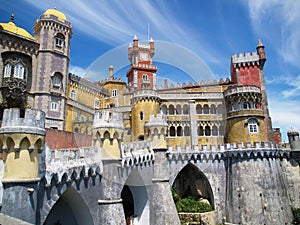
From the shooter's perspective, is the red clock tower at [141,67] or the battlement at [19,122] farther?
the red clock tower at [141,67]

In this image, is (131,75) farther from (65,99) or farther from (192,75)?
(192,75)

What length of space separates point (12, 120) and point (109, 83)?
43.6m

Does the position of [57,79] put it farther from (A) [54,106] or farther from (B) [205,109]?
(B) [205,109]

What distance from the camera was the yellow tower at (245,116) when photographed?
36312 millimetres

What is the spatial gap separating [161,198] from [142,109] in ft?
47.9

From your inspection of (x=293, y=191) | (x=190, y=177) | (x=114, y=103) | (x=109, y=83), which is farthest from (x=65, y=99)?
(x=293, y=191)

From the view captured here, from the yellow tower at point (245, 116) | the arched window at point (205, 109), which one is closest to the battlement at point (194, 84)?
the arched window at point (205, 109)

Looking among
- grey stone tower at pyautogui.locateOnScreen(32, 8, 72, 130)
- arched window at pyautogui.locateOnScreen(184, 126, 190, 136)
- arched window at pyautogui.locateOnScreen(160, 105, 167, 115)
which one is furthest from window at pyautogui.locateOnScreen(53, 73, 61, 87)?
arched window at pyautogui.locateOnScreen(184, 126, 190, 136)

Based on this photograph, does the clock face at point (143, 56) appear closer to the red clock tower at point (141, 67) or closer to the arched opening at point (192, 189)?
the red clock tower at point (141, 67)

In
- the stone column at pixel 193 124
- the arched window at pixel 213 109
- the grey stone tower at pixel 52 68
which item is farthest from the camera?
the arched window at pixel 213 109

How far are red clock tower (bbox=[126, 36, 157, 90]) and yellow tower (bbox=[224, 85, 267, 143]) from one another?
20.4 meters

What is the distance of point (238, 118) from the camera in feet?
122

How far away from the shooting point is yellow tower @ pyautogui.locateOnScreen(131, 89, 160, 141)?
38312 millimetres

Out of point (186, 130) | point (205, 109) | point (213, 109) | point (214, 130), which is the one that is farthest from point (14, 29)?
point (214, 130)
